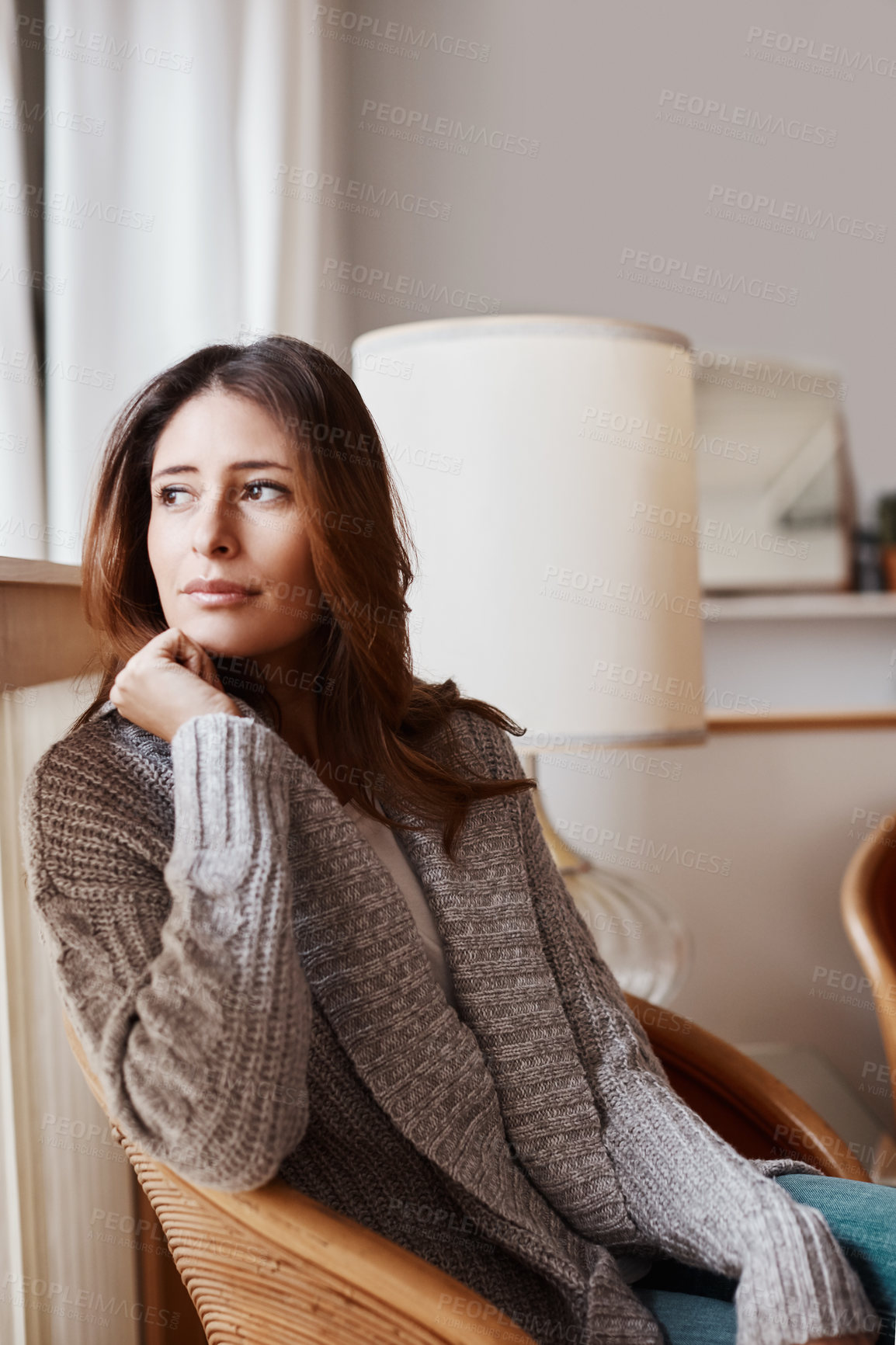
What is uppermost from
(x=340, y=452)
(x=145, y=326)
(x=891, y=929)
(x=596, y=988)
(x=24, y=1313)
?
(x=145, y=326)

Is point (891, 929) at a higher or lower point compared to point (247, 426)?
lower

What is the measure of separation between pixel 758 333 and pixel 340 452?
1537mm

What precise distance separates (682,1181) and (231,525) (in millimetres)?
664

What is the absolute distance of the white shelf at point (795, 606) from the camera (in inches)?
86.7

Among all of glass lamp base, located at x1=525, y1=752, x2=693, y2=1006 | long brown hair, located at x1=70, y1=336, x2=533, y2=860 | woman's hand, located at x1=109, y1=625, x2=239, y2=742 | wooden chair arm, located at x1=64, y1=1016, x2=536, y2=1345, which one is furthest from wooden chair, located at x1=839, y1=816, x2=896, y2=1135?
woman's hand, located at x1=109, y1=625, x2=239, y2=742

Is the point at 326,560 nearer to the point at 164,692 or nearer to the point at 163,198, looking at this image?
the point at 164,692

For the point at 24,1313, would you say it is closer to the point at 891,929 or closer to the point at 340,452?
the point at 340,452

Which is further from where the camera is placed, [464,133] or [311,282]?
[464,133]

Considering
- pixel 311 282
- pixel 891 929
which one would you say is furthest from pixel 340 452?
pixel 891 929

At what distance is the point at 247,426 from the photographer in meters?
0.94

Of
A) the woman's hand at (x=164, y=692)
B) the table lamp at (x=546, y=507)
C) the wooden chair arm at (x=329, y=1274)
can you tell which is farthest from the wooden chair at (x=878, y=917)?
the woman's hand at (x=164, y=692)

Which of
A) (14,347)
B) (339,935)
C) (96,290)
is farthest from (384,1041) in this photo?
(96,290)

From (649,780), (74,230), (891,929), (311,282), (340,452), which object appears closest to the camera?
(340,452)

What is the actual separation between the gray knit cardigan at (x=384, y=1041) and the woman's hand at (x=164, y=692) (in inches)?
1.4
